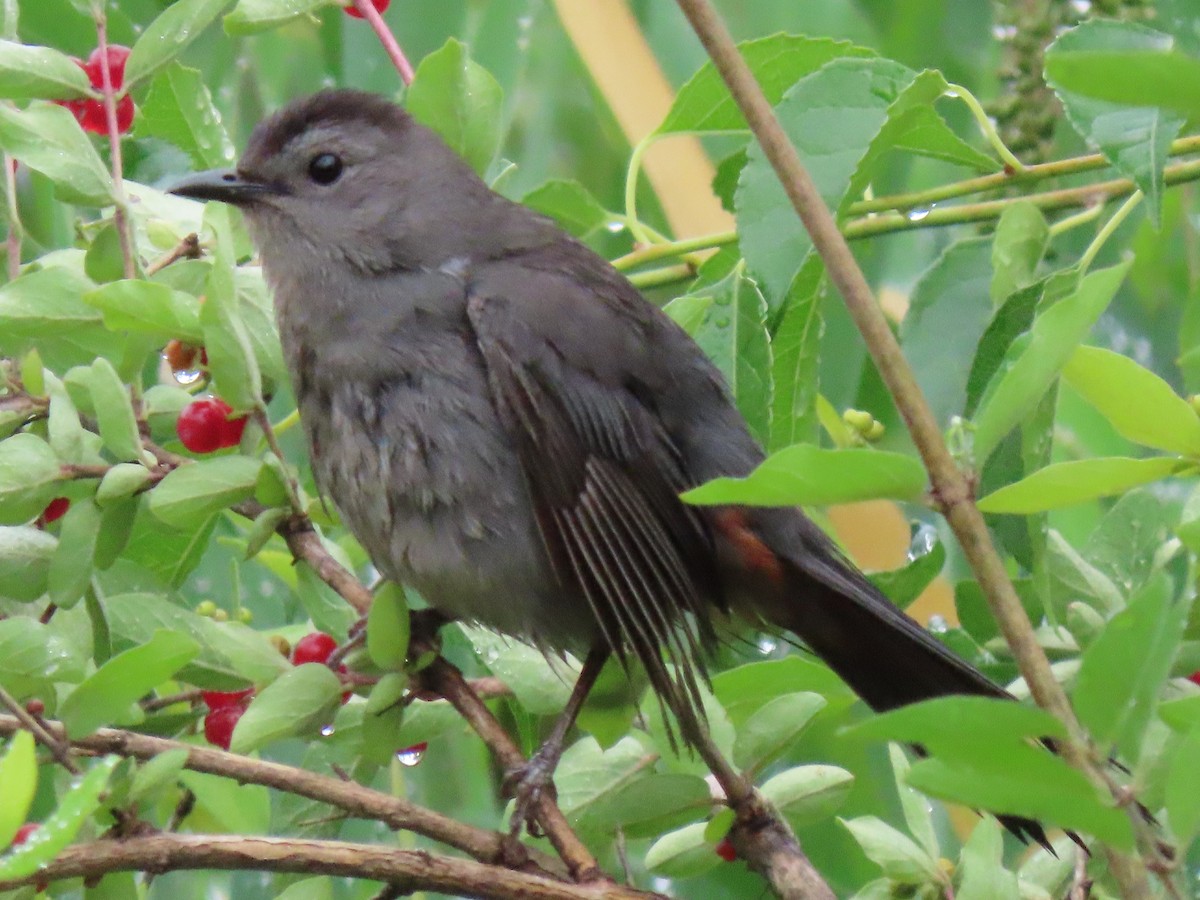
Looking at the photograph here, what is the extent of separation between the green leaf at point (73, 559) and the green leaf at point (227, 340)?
244mm

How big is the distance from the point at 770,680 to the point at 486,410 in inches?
30.4

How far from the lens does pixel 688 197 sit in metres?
3.67

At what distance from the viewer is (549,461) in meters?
2.42

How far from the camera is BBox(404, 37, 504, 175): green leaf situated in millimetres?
2221

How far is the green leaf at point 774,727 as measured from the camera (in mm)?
1824

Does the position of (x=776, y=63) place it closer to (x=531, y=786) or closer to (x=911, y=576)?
(x=911, y=576)

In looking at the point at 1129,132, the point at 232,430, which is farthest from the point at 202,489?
the point at 1129,132

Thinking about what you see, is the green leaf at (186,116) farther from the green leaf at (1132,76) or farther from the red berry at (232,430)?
the green leaf at (1132,76)

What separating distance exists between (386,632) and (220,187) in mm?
1023

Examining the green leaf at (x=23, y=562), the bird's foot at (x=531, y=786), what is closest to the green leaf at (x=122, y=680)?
the green leaf at (x=23, y=562)

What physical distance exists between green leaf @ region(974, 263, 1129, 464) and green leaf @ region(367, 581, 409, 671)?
2.75 feet

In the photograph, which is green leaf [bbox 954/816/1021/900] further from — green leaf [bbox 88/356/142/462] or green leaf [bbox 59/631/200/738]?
green leaf [bbox 88/356/142/462]

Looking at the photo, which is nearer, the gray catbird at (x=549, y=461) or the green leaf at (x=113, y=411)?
the green leaf at (x=113, y=411)

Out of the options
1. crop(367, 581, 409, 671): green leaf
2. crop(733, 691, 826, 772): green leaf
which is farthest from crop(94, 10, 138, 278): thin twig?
crop(733, 691, 826, 772): green leaf
